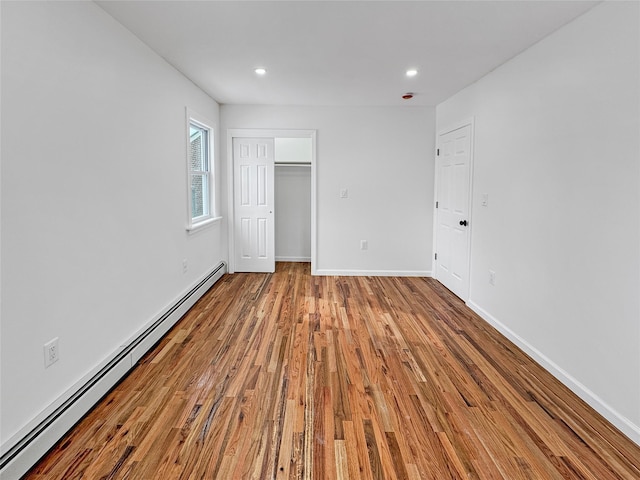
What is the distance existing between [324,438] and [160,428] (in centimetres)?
84

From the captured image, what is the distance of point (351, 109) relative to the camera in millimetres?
5492

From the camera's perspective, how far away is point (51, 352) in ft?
6.60

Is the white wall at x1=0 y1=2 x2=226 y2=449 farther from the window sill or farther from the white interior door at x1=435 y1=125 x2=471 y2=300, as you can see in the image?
the white interior door at x1=435 y1=125 x2=471 y2=300

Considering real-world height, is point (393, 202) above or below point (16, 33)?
below

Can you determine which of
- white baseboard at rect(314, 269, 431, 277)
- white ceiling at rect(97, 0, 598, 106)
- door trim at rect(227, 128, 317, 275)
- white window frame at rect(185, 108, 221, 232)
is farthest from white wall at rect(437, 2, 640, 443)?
white window frame at rect(185, 108, 221, 232)

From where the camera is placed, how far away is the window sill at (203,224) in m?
4.26

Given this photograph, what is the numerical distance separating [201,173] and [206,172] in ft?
0.63

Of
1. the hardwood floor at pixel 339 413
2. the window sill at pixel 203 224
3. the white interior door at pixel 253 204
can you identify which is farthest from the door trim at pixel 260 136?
the hardwood floor at pixel 339 413

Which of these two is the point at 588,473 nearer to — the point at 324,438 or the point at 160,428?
the point at 324,438

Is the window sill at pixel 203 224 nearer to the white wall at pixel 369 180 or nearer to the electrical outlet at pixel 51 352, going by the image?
the white wall at pixel 369 180

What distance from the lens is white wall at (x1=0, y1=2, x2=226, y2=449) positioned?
5.81 feet

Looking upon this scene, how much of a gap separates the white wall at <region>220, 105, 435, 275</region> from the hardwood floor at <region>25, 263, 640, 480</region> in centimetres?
208

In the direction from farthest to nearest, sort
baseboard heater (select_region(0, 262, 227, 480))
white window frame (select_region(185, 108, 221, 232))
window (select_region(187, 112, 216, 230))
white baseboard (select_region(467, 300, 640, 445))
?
window (select_region(187, 112, 216, 230)) < white window frame (select_region(185, 108, 221, 232)) < white baseboard (select_region(467, 300, 640, 445)) < baseboard heater (select_region(0, 262, 227, 480))

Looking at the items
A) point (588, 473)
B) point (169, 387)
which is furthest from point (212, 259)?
point (588, 473)
